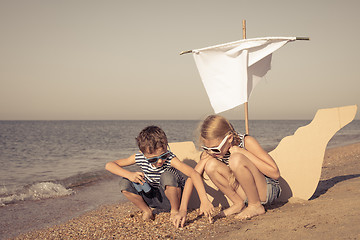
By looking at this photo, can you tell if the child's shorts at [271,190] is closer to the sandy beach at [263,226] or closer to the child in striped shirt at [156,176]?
the sandy beach at [263,226]

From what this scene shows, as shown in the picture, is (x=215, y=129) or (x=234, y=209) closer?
(x=215, y=129)

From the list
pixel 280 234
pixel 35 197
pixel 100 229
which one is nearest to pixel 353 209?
pixel 280 234

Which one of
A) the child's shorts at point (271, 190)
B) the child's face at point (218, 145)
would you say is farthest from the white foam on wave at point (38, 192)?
Result: the child's shorts at point (271, 190)

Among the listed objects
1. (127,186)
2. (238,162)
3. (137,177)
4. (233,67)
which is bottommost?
(127,186)

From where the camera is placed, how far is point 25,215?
5266mm

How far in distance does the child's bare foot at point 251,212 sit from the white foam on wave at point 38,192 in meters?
4.89

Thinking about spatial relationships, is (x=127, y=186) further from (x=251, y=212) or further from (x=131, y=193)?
(x=251, y=212)

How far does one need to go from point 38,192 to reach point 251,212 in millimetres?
5458

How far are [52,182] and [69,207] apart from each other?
99.4 inches

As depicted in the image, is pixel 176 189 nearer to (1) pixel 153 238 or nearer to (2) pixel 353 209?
(1) pixel 153 238

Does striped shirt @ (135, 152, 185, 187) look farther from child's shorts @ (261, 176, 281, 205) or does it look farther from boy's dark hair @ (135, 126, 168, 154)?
child's shorts @ (261, 176, 281, 205)

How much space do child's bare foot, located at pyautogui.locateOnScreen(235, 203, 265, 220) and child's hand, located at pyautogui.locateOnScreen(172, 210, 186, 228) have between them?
595 millimetres

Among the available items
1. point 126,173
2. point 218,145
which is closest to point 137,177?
point 126,173

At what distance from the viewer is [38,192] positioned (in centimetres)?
682
